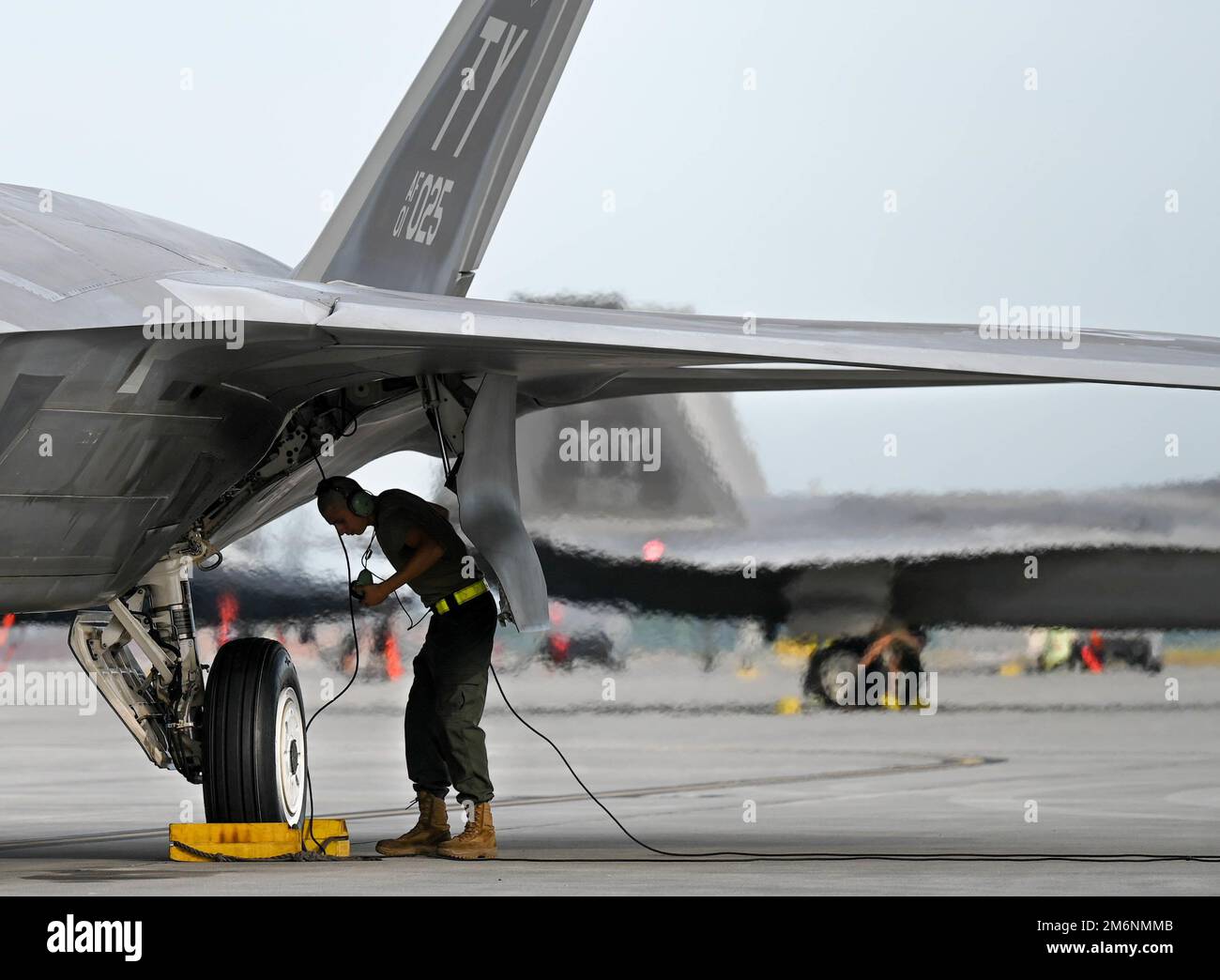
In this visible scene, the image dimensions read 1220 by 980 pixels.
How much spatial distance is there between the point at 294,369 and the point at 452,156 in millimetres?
2642

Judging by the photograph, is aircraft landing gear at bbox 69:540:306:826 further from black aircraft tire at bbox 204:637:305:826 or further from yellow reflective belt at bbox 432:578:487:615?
yellow reflective belt at bbox 432:578:487:615

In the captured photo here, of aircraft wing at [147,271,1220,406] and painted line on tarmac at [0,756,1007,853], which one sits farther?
painted line on tarmac at [0,756,1007,853]

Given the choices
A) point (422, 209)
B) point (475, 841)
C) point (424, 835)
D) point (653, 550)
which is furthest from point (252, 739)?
point (653, 550)

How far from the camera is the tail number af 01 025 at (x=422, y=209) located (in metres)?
9.14

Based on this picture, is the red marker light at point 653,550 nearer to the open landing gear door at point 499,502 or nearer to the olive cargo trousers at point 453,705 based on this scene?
the olive cargo trousers at point 453,705

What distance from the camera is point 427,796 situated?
26.1 feet

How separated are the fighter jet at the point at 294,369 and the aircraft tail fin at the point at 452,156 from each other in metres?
0.02

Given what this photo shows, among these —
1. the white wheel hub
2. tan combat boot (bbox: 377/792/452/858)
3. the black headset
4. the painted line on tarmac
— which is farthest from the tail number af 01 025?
the painted line on tarmac

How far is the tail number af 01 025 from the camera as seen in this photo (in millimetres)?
9141

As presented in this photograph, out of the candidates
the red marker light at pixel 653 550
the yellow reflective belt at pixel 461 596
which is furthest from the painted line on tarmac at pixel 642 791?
the red marker light at pixel 653 550

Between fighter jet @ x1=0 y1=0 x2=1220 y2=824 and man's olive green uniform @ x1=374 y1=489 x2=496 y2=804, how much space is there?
1.12ft

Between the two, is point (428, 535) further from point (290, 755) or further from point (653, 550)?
point (653, 550)

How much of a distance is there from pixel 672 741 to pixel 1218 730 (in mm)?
5123

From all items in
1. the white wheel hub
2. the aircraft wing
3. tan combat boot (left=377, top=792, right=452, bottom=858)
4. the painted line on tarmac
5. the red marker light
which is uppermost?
the aircraft wing
